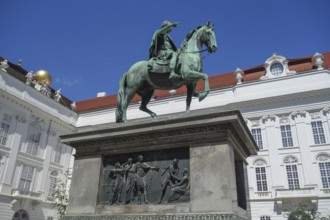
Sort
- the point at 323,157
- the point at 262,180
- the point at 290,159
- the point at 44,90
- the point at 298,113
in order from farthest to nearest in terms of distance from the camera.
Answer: the point at 44,90 → the point at 298,113 → the point at 262,180 → the point at 290,159 → the point at 323,157

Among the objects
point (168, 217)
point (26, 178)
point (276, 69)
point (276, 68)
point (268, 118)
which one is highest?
point (276, 68)

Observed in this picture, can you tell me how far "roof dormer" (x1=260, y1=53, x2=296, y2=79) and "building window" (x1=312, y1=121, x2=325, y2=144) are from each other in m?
5.89

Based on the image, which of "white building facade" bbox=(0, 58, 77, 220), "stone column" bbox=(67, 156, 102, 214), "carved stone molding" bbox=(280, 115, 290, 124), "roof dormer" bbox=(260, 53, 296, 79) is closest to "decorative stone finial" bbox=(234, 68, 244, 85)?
"roof dormer" bbox=(260, 53, 296, 79)

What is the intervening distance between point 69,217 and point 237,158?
373cm

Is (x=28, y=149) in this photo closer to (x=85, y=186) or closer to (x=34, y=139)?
(x=34, y=139)

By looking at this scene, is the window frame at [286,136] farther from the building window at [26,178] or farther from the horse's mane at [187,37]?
the building window at [26,178]

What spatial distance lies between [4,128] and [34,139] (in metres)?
3.87

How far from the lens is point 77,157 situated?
7031 mm

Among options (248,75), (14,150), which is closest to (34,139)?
(14,150)

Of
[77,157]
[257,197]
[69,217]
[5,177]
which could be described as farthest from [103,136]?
[5,177]

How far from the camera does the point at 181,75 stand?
23.0 ft

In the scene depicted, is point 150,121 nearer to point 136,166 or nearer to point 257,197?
point 136,166

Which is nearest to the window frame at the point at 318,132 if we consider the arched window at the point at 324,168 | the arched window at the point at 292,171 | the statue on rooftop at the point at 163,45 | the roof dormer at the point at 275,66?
the arched window at the point at 324,168

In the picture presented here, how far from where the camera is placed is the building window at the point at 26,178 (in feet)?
100
